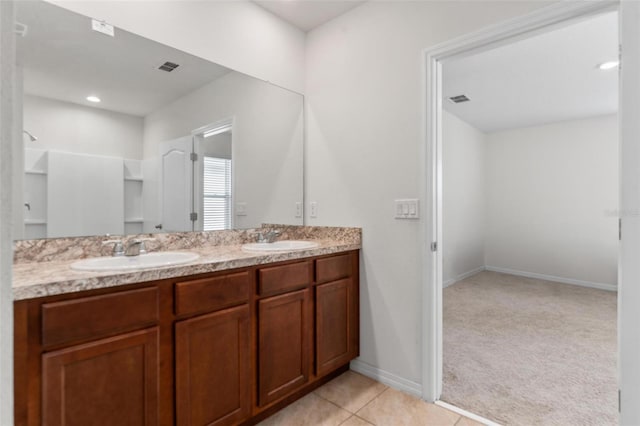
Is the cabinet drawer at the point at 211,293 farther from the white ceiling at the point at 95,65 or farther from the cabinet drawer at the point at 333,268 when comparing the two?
the white ceiling at the point at 95,65

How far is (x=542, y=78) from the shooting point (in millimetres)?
3354

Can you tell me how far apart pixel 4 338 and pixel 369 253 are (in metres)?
1.93

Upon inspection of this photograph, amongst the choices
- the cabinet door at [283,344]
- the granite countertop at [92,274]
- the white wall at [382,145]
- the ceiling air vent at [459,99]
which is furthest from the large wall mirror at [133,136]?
the ceiling air vent at [459,99]

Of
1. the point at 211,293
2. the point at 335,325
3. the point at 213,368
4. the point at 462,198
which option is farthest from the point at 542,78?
the point at 213,368

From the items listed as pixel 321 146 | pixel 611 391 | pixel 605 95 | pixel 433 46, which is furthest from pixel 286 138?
pixel 605 95

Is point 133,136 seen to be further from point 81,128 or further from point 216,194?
point 216,194

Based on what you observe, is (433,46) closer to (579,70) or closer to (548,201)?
(579,70)

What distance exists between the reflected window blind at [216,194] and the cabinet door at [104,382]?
936mm

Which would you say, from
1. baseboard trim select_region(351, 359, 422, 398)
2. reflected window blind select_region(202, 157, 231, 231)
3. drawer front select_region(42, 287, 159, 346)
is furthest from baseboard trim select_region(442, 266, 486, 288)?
drawer front select_region(42, 287, 159, 346)

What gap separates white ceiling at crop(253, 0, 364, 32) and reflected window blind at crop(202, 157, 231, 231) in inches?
45.6

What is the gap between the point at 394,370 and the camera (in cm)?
206

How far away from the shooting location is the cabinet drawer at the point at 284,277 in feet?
5.38

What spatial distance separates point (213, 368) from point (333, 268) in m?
0.90

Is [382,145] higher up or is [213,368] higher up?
[382,145]
